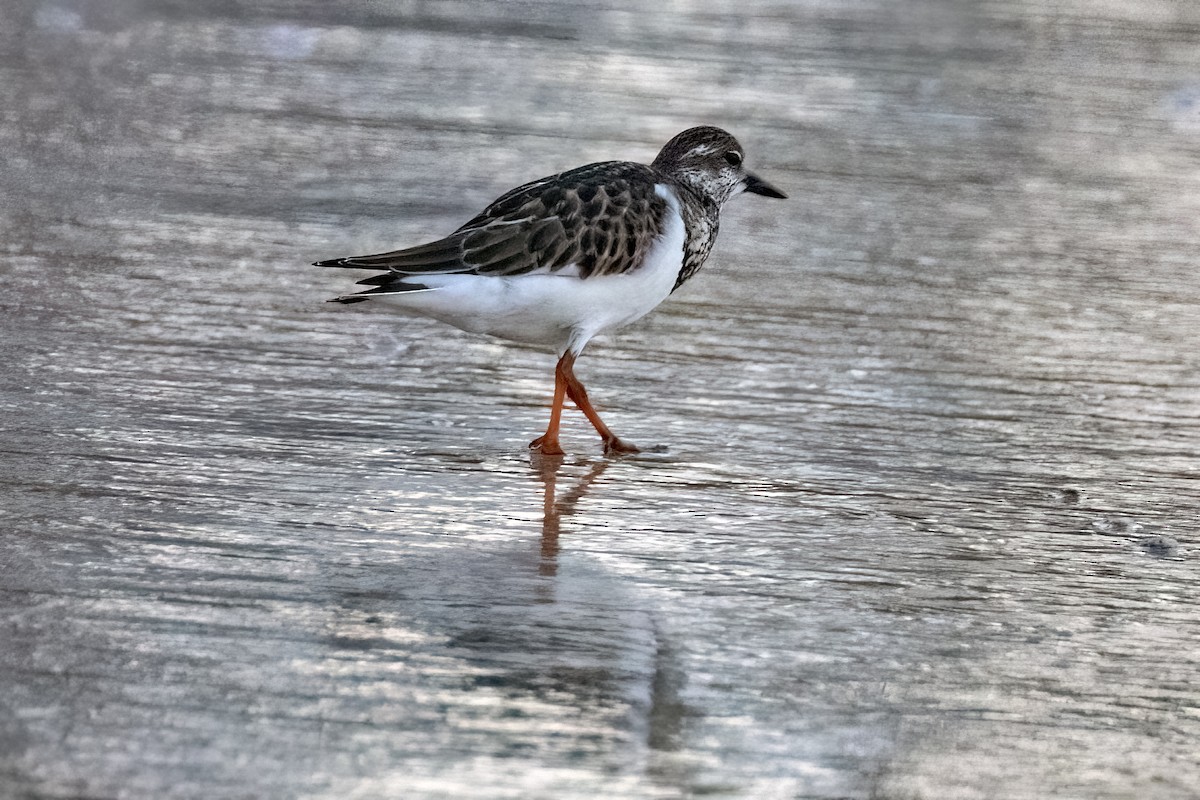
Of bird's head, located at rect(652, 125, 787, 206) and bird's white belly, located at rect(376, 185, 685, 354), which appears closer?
bird's white belly, located at rect(376, 185, 685, 354)

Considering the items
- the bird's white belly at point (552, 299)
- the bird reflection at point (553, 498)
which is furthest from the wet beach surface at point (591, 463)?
the bird's white belly at point (552, 299)

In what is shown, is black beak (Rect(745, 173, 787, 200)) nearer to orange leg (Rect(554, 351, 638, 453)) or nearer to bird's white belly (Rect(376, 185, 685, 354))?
bird's white belly (Rect(376, 185, 685, 354))

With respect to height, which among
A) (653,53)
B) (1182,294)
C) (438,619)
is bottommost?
(438,619)

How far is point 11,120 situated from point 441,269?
3.28 meters

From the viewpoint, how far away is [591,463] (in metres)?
3.67

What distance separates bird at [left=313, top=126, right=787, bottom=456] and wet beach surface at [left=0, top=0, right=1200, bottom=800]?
0.23 m

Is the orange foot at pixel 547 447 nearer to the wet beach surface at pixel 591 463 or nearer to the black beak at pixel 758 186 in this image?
the wet beach surface at pixel 591 463

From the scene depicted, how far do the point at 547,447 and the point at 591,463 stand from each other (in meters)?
0.12

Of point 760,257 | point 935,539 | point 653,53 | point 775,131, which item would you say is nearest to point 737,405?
point 935,539

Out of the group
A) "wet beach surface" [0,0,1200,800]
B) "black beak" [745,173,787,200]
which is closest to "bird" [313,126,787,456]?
"wet beach surface" [0,0,1200,800]

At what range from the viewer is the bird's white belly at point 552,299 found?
3.69 meters

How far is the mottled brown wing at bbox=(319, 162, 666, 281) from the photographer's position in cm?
373

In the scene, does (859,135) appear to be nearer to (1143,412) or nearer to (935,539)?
(1143,412)

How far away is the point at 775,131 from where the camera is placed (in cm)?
679
